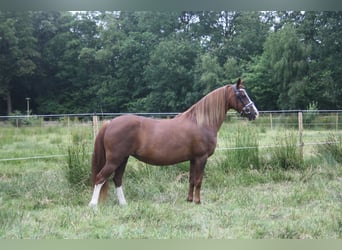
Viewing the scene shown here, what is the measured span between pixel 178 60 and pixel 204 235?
160 inches

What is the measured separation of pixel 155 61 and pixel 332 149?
279 cm

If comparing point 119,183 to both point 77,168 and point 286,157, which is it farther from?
point 286,157

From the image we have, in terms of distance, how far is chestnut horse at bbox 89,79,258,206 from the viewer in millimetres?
2746

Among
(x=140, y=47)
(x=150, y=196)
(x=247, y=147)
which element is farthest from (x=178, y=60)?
(x=150, y=196)

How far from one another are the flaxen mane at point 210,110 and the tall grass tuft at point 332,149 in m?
1.92

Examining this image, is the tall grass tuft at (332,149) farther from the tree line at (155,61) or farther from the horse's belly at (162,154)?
the horse's belly at (162,154)

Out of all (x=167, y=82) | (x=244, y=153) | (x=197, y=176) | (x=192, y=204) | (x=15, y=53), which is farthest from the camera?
(x=15, y=53)

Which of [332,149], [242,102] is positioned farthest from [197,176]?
[332,149]

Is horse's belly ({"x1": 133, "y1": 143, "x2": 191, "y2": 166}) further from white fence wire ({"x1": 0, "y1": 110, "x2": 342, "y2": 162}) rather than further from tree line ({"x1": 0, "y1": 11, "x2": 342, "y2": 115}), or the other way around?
tree line ({"x1": 0, "y1": 11, "x2": 342, "y2": 115})

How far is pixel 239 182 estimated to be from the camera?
11.2 feet

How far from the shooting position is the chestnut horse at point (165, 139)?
2.75 metres

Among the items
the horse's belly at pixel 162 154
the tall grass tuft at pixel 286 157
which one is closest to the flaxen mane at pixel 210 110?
the horse's belly at pixel 162 154

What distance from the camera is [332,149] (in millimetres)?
4246

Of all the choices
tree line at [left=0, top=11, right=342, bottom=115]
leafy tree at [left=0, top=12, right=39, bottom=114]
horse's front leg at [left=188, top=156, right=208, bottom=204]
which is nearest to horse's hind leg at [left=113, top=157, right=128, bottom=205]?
horse's front leg at [left=188, top=156, right=208, bottom=204]
